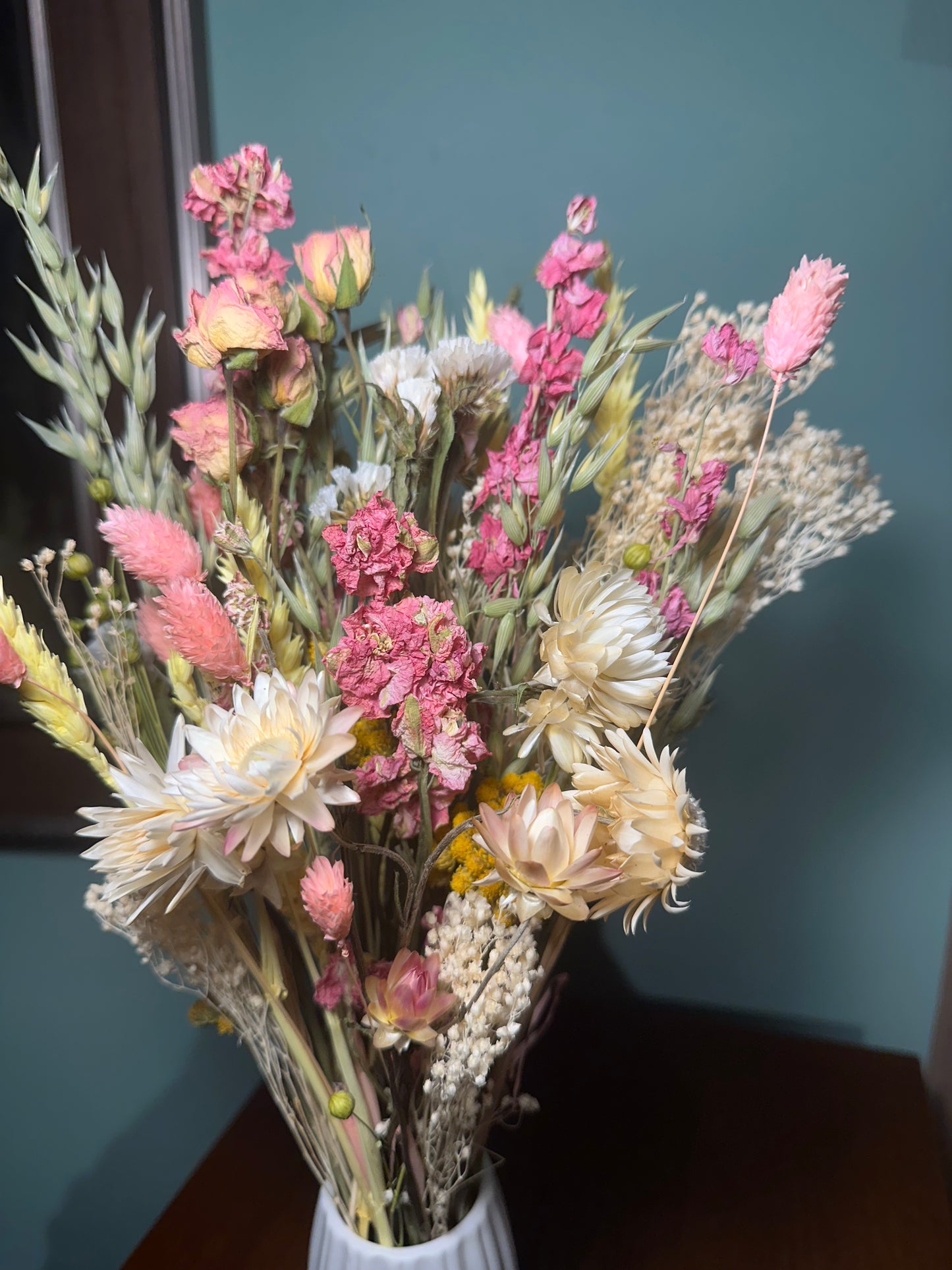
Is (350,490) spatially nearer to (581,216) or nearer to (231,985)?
(581,216)

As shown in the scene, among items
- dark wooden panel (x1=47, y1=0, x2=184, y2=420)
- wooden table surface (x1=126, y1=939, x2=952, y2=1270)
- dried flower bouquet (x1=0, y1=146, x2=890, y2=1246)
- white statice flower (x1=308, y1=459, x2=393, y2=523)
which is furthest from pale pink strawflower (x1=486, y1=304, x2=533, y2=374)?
wooden table surface (x1=126, y1=939, x2=952, y2=1270)

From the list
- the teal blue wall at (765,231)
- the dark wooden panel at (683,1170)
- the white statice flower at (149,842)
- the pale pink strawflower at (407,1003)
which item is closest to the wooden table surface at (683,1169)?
the dark wooden panel at (683,1170)

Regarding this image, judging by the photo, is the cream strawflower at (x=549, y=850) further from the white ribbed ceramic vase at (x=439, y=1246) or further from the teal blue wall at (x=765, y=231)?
the teal blue wall at (x=765, y=231)

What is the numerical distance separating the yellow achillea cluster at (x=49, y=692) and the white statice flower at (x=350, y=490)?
17 cm

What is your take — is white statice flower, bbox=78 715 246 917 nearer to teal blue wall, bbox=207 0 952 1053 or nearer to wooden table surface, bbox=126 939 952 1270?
wooden table surface, bbox=126 939 952 1270

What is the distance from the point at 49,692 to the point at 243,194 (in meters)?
0.31

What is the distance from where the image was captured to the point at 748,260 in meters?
0.84

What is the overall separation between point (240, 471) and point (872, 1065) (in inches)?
34.0

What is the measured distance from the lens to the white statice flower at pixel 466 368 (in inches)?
19.6

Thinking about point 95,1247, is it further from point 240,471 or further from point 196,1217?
point 240,471

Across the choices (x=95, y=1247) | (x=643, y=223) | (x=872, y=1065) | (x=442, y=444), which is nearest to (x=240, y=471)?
(x=442, y=444)

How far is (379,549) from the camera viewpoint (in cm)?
44

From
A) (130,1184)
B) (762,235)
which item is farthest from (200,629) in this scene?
(130,1184)

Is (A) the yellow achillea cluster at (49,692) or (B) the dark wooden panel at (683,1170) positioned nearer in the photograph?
(A) the yellow achillea cluster at (49,692)
